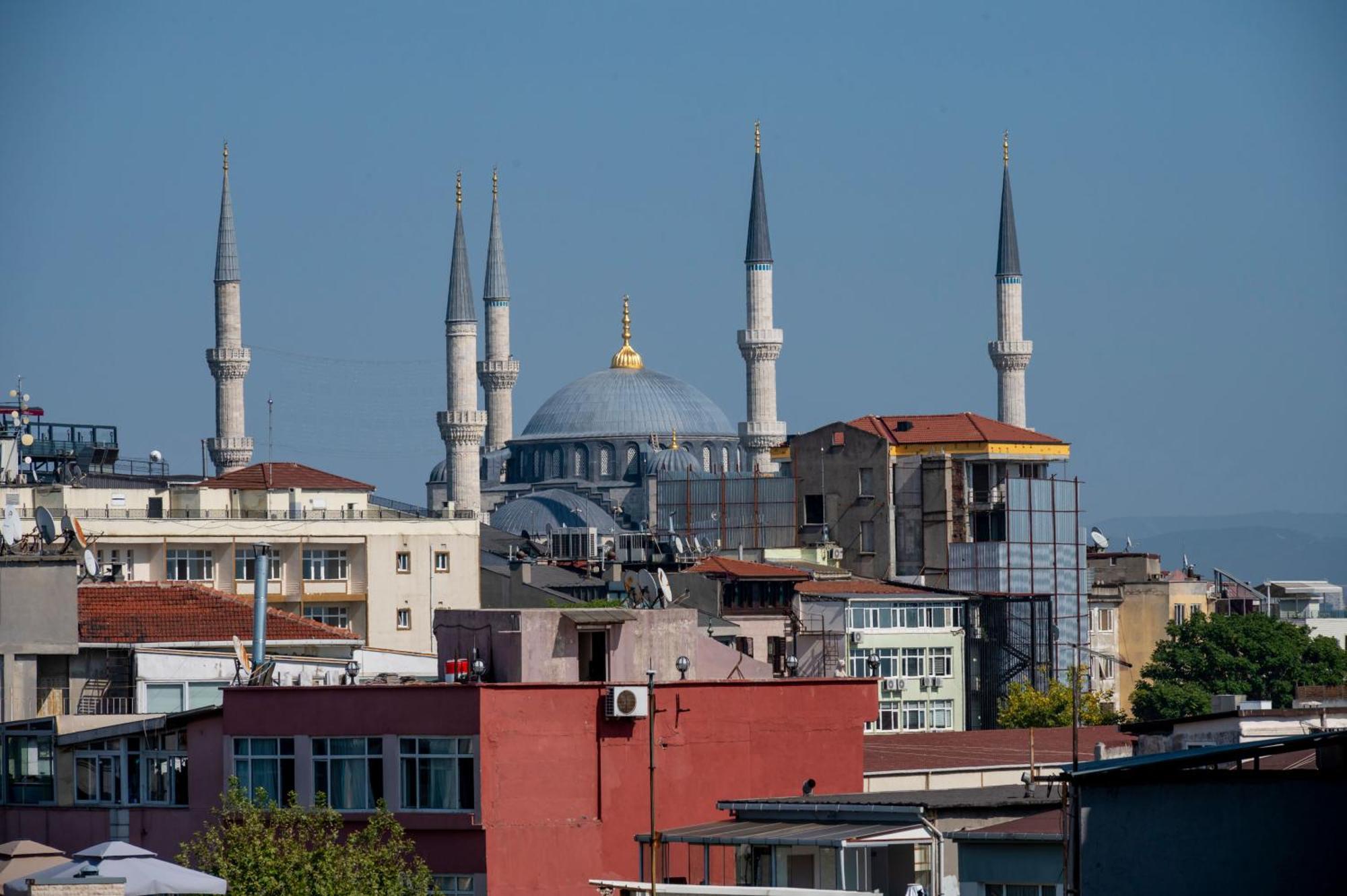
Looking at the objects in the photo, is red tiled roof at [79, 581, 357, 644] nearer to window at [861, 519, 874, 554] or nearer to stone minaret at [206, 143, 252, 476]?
window at [861, 519, 874, 554]

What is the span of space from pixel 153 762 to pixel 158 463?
33.1m

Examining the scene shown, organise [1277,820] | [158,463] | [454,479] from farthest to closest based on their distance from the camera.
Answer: [454,479]
[158,463]
[1277,820]

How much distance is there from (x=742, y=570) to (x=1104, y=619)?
41.9ft

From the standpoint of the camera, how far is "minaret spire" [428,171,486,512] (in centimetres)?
7069

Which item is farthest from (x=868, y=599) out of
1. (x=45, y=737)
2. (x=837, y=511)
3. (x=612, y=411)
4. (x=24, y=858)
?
(x=612, y=411)

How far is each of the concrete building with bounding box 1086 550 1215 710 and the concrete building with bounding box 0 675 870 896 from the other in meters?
31.1

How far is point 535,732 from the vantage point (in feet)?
62.6

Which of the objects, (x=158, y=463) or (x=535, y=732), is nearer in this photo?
(x=535, y=732)

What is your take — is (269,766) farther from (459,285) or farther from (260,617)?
(459,285)

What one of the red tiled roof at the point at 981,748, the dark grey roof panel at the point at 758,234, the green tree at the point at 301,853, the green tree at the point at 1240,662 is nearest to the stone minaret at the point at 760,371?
the dark grey roof panel at the point at 758,234

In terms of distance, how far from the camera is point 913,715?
4444 centimetres

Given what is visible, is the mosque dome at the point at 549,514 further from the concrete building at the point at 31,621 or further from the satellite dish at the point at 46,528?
the concrete building at the point at 31,621

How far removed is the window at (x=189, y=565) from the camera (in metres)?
41.8

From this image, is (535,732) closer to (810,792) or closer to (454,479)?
(810,792)
